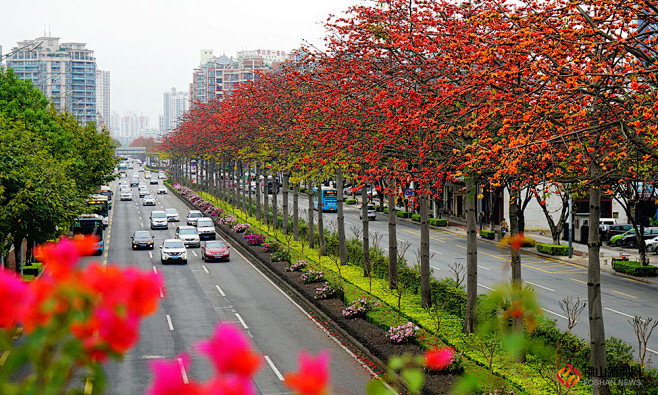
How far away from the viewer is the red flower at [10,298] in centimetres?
201

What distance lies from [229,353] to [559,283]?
34518 mm

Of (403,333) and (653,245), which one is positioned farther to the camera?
(653,245)

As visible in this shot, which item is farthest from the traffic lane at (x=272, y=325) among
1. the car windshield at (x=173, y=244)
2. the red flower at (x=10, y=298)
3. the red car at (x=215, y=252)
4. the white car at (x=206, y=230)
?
the white car at (x=206, y=230)

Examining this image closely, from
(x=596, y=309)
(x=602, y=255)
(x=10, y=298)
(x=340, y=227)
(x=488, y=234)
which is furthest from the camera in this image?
(x=488, y=234)

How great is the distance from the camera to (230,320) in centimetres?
2644

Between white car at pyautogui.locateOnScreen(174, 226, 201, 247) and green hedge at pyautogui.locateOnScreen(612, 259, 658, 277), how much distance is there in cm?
2701

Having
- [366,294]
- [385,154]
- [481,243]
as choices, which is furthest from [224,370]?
[481,243]

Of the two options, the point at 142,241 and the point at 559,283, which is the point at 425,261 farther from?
the point at 142,241

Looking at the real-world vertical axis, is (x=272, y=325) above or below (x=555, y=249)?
below

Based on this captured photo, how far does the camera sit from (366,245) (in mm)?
31000

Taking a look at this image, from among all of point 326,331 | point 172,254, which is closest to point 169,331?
point 326,331

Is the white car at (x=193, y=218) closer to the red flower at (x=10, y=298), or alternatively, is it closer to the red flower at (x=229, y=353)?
the red flower at (x=10, y=298)

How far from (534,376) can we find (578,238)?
3780 cm

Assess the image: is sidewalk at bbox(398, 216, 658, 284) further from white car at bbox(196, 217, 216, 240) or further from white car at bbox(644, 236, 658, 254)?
white car at bbox(196, 217, 216, 240)
